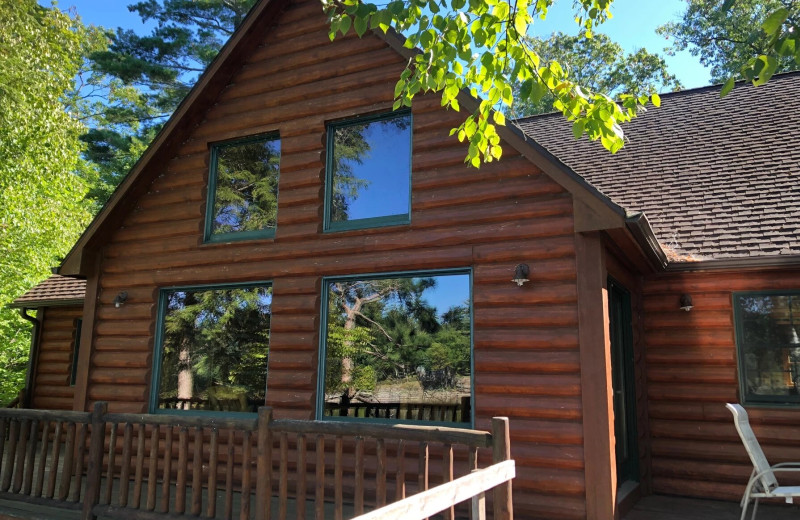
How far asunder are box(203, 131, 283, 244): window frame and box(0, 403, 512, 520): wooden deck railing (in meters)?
2.37

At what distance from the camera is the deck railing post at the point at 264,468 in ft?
15.1

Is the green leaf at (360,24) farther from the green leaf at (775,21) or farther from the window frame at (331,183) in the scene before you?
the green leaf at (775,21)

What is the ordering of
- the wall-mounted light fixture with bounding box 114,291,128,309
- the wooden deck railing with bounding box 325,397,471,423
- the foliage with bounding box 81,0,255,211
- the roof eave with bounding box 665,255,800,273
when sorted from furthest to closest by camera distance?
the foliage with bounding box 81,0,255,211, the wall-mounted light fixture with bounding box 114,291,128,309, the roof eave with bounding box 665,255,800,273, the wooden deck railing with bounding box 325,397,471,423

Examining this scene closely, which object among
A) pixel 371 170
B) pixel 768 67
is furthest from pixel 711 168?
pixel 768 67

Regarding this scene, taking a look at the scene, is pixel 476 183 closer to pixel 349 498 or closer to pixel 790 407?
pixel 349 498

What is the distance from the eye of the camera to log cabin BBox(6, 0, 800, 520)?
516 centimetres

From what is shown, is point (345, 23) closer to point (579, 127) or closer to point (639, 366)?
point (579, 127)

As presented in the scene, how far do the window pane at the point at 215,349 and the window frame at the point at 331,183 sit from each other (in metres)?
1.16

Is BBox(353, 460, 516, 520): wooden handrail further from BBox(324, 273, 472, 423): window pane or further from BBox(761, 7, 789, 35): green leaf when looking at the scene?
BBox(761, 7, 789, 35): green leaf

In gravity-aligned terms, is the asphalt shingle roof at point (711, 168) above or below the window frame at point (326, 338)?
above

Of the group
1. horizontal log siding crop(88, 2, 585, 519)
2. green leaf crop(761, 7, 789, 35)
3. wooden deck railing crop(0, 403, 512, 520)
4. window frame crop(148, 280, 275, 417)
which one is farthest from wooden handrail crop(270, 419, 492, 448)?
green leaf crop(761, 7, 789, 35)

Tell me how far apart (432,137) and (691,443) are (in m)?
4.54

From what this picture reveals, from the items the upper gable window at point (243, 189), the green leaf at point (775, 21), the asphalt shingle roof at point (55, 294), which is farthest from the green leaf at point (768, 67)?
the asphalt shingle roof at point (55, 294)

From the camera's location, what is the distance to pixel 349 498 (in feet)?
18.9
